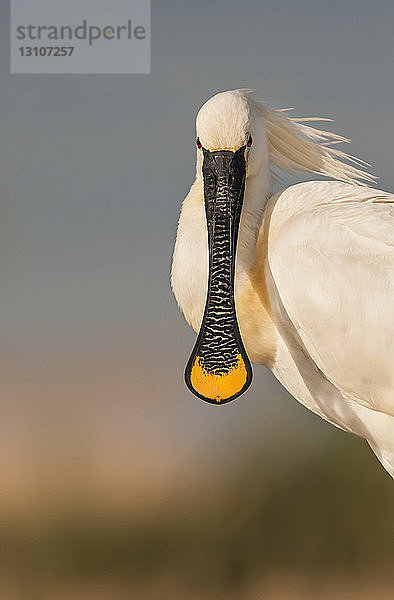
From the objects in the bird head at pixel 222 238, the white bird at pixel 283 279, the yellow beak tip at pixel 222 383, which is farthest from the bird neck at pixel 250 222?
the yellow beak tip at pixel 222 383

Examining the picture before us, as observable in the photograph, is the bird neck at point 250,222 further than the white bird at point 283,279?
Yes

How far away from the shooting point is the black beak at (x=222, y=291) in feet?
11.3

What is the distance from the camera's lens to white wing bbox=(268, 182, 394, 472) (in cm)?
328

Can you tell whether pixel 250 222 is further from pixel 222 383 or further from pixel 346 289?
pixel 222 383

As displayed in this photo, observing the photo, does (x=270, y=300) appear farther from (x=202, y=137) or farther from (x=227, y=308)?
(x=202, y=137)

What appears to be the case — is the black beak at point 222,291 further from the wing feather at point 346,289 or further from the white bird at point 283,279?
the wing feather at point 346,289

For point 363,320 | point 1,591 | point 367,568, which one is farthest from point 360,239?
point 1,591

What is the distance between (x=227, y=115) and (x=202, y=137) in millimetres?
121

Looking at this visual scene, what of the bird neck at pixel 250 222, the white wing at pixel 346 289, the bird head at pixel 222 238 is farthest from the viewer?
the bird neck at pixel 250 222

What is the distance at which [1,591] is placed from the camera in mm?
7992

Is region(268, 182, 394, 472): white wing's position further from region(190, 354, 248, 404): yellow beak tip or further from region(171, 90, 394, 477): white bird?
region(190, 354, 248, 404): yellow beak tip

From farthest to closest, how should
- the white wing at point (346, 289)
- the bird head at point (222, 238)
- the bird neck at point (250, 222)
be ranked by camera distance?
1. the bird neck at point (250, 222)
2. the bird head at point (222, 238)
3. the white wing at point (346, 289)

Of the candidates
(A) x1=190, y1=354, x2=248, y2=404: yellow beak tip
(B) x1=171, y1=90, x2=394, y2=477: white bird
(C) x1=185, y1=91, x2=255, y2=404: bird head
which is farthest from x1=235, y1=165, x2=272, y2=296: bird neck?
(A) x1=190, y1=354, x2=248, y2=404: yellow beak tip

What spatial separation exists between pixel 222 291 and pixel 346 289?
0.45 meters
